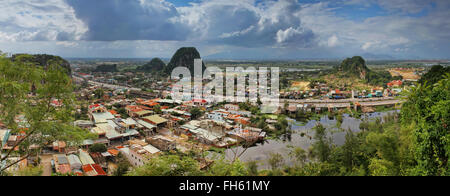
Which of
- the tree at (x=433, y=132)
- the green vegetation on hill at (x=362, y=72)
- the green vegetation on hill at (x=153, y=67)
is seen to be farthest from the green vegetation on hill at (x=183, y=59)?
the tree at (x=433, y=132)

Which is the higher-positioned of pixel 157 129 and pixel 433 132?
pixel 433 132

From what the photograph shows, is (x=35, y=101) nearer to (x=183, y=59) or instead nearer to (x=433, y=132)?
(x=433, y=132)

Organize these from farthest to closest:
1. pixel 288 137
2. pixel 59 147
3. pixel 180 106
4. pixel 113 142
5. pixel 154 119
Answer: pixel 180 106 → pixel 154 119 → pixel 288 137 → pixel 113 142 → pixel 59 147

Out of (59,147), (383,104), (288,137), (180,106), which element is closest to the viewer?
(59,147)

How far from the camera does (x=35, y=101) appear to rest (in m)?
1.80

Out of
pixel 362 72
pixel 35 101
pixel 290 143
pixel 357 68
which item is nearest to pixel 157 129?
pixel 290 143

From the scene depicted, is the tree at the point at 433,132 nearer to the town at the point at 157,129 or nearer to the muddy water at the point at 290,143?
the town at the point at 157,129

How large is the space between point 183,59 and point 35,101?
90.8ft

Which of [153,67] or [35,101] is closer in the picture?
[35,101]
